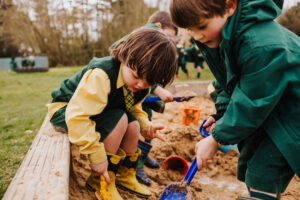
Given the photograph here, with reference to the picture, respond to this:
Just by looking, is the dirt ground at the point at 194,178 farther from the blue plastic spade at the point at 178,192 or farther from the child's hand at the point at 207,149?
the child's hand at the point at 207,149

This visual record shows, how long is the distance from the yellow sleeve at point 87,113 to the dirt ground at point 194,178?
1.19ft

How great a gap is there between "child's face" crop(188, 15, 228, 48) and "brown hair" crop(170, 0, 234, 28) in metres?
0.02

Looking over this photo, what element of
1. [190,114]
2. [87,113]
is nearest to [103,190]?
[87,113]

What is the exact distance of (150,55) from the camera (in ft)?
4.38

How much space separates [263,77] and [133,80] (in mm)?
718

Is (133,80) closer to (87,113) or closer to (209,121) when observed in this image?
(87,113)

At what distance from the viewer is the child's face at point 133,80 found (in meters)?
1.38

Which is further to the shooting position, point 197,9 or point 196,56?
point 196,56

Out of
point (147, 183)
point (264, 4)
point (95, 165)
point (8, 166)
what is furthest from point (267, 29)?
point (8, 166)

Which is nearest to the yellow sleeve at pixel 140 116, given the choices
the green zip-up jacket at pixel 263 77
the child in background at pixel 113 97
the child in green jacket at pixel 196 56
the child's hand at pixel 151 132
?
the child's hand at pixel 151 132

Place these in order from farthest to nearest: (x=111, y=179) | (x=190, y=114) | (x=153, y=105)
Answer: (x=190, y=114) → (x=153, y=105) → (x=111, y=179)

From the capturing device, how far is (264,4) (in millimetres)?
977

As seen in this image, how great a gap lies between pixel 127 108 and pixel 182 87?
2.70m

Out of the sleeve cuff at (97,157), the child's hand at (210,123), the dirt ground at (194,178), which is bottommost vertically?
the dirt ground at (194,178)
